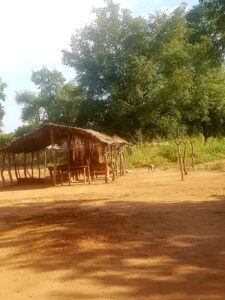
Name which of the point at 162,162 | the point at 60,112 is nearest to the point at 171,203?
the point at 162,162

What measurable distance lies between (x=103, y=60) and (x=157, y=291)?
3276 centimetres

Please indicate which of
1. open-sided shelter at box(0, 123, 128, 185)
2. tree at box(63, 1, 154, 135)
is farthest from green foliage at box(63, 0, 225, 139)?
open-sided shelter at box(0, 123, 128, 185)

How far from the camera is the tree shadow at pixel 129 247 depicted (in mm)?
4918

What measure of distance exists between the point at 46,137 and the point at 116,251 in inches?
594

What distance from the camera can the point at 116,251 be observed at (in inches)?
254

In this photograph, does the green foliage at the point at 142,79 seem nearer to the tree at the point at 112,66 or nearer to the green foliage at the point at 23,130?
the tree at the point at 112,66

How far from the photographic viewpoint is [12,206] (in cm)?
1256

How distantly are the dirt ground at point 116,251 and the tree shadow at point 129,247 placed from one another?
1 centimetres

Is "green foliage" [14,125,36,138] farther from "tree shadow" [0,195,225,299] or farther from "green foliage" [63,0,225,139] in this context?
"tree shadow" [0,195,225,299]

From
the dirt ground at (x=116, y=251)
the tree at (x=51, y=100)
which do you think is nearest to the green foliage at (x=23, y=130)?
the tree at (x=51, y=100)

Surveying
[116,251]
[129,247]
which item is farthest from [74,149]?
[116,251]

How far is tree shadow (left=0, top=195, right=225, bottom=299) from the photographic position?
492cm

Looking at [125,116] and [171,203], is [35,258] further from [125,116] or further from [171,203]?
[125,116]

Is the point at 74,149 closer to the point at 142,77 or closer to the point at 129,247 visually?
the point at 142,77
